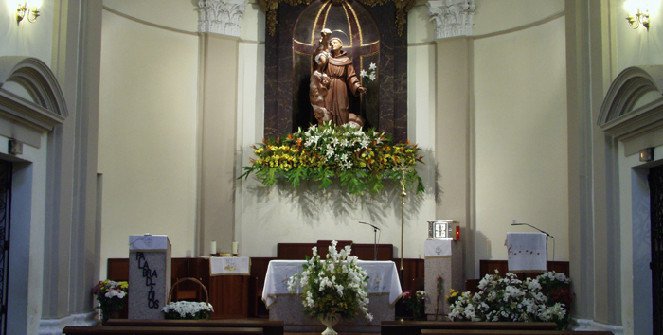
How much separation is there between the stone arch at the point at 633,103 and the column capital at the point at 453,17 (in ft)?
16.2

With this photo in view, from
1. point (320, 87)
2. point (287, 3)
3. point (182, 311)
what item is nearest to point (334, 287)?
point (182, 311)

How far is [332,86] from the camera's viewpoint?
14.1 meters

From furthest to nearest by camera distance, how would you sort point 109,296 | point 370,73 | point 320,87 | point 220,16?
point 370,73, point 320,87, point 220,16, point 109,296

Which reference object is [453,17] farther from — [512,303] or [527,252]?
[512,303]

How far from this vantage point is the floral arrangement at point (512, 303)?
32.3ft

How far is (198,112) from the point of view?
1377 centimetres

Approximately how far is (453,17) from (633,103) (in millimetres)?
5587

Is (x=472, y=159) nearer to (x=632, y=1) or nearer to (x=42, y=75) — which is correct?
(x=632, y=1)

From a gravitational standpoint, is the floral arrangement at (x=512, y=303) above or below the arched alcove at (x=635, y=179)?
below

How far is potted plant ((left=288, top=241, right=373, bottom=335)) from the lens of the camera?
32.0 feet

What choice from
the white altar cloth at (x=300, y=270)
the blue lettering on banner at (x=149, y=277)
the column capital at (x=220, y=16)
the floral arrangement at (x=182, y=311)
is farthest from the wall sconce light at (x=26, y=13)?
the column capital at (x=220, y=16)

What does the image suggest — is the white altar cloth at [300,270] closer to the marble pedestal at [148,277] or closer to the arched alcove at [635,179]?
the marble pedestal at [148,277]

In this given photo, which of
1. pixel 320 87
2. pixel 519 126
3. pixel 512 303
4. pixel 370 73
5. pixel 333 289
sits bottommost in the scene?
pixel 512 303

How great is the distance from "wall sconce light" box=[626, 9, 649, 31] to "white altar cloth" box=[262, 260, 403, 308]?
14.2ft
